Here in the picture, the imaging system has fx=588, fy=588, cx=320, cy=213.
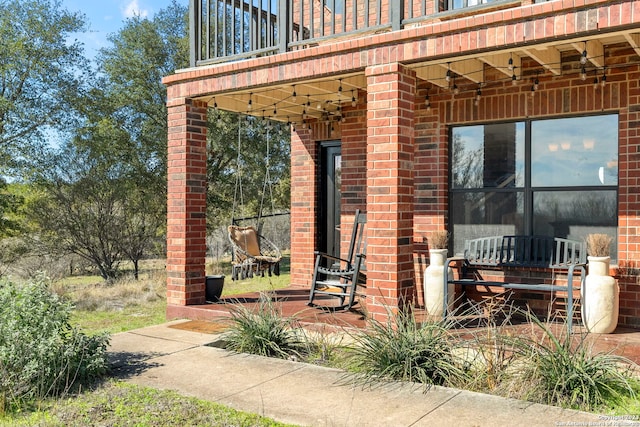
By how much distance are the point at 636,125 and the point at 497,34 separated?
6.11 ft

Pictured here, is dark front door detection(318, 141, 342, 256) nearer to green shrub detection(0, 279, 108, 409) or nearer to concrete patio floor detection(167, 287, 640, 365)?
→ concrete patio floor detection(167, 287, 640, 365)

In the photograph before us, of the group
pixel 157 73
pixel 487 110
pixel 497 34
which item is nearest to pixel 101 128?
pixel 157 73

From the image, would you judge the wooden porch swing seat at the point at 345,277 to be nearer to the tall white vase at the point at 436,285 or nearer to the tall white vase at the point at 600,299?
the tall white vase at the point at 436,285

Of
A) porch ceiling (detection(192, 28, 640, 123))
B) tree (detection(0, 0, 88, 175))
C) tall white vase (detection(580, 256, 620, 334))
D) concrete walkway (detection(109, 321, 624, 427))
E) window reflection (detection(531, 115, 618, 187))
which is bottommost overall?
concrete walkway (detection(109, 321, 624, 427))

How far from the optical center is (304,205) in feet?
29.1

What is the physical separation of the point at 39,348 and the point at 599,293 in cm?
456

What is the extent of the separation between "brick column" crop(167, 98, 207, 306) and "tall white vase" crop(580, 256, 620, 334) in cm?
420

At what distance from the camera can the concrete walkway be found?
339 centimetres

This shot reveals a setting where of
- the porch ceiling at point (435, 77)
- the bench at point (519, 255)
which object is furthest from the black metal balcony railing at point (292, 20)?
the bench at point (519, 255)

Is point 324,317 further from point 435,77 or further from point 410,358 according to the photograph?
point 435,77

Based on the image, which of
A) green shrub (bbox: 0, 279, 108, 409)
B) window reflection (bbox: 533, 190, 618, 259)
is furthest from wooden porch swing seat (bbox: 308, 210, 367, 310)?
green shrub (bbox: 0, 279, 108, 409)

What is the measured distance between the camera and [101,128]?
16.2m

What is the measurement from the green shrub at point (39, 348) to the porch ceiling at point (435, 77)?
3.23 m

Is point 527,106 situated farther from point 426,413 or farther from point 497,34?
point 426,413
